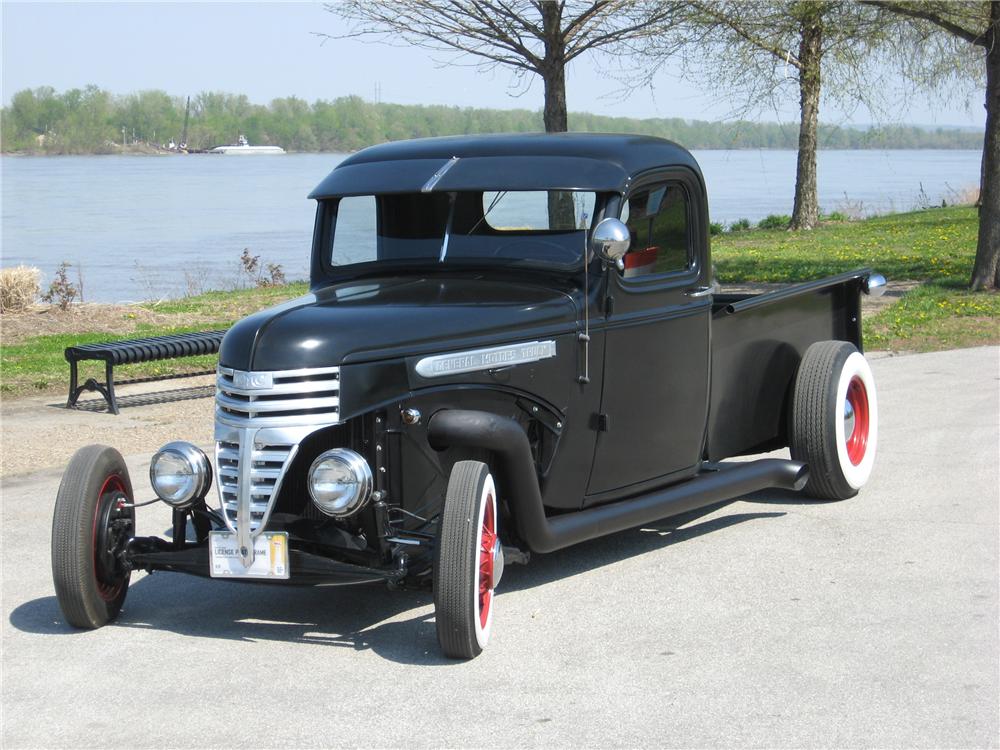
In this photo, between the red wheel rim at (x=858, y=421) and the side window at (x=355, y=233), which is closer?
the side window at (x=355, y=233)

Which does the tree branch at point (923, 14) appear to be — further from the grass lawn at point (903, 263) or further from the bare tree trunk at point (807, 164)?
the bare tree trunk at point (807, 164)

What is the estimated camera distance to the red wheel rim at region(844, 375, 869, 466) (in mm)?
7285

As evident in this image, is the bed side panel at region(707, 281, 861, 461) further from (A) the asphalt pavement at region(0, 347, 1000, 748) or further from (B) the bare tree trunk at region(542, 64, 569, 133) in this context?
(B) the bare tree trunk at region(542, 64, 569, 133)

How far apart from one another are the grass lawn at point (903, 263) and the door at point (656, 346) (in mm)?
6289

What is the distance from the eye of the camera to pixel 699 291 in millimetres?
6223

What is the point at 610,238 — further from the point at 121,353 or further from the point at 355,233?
the point at 121,353

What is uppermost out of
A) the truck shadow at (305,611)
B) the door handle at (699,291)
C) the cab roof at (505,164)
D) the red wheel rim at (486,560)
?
the cab roof at (505,164)

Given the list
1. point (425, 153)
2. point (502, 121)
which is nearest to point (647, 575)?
point (425, 153)

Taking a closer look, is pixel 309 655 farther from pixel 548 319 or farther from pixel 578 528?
pixel 548 319

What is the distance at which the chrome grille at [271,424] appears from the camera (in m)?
4.71

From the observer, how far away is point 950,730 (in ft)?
13.3

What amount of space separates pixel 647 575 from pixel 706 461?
3.12ft

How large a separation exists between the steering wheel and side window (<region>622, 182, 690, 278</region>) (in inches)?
11.8

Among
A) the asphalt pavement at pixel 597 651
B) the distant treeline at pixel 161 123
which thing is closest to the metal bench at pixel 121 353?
the asphalt pavement at pixel 597 651
